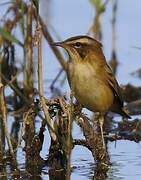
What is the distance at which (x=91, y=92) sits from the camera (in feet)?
32.0

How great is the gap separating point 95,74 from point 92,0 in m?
3.46

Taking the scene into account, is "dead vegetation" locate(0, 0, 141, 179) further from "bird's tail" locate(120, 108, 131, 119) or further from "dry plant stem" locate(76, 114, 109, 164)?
"bird's tail" locate(120, 108, 131, 119)

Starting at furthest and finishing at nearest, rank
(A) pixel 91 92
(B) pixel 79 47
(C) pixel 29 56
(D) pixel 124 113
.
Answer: (C) pixel 29 56, (D) pixel 124 113, (A) pixel 91 92, (B) pixel 79 47

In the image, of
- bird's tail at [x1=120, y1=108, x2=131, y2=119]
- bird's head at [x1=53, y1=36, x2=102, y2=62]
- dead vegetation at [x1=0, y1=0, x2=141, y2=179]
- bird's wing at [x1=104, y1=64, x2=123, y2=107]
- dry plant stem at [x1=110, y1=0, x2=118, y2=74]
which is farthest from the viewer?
dry plant stem at [x1=110, y1=0, x2=118, y2=74]

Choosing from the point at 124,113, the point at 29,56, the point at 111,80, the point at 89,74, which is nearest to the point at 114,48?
the point at 29,56

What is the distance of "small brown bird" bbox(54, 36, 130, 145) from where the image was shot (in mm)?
9594

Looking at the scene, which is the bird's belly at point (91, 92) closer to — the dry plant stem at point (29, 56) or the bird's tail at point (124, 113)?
the bird's tail at point (124, 113)

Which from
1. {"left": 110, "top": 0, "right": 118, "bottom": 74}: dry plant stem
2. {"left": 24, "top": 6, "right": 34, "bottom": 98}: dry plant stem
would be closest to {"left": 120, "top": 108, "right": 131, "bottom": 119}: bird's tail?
{"left": 24, "top": 6, "right": 34, "bottom": 98}: dry plant stem

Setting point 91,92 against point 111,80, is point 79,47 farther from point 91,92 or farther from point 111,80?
point 111,80

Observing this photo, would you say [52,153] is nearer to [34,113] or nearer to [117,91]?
[34,113]

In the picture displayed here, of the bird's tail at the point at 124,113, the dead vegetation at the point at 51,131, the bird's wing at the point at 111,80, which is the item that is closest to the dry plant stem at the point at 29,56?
the dead vegetation at the point at 51,131

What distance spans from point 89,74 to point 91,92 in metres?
0.19

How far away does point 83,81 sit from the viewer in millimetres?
9633

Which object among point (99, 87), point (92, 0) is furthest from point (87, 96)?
point (92, 0)
